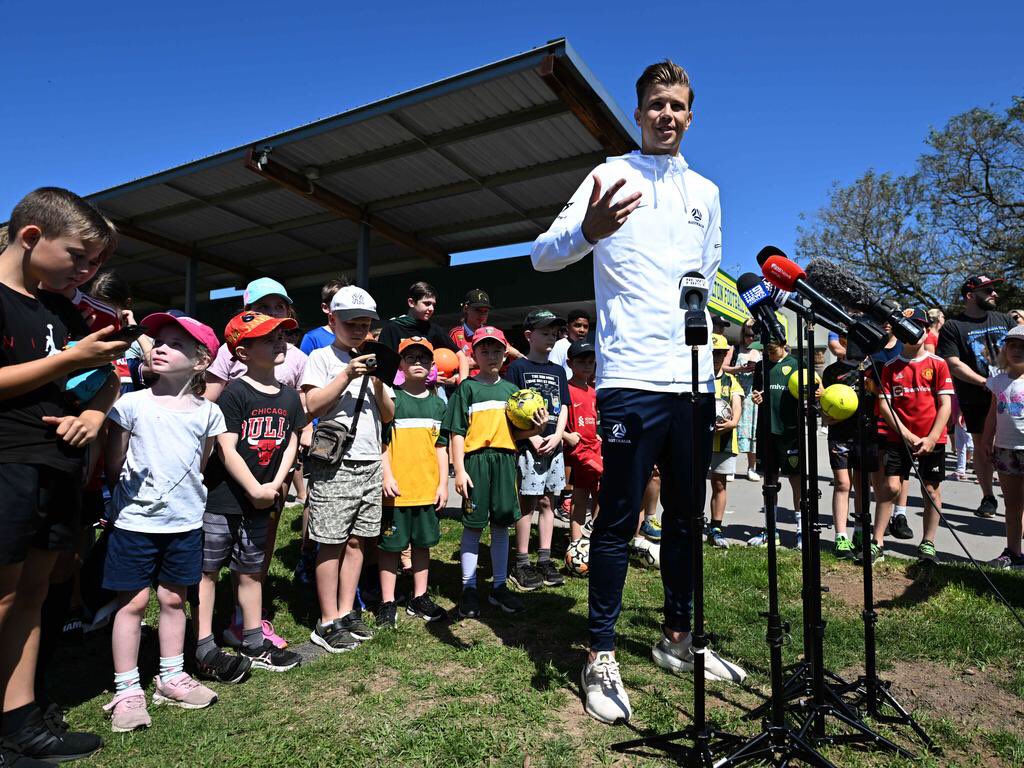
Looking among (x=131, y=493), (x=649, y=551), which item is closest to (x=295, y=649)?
(x=131, y=493)

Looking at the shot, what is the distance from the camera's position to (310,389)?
4125mm

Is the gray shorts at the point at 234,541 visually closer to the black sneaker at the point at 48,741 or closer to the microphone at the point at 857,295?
the black sneaker at the point at 48,741

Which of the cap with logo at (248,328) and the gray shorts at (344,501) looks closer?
the cap with logo at (248,328)

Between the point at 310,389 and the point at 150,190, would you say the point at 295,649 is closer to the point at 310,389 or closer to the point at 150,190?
the point at 310,389

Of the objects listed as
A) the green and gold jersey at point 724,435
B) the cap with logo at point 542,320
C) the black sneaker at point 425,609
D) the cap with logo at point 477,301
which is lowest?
the black sneaker at point 425,609

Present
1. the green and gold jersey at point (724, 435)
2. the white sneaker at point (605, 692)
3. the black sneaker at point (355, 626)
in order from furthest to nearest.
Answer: the green and gold jersey at point (724, 435) → the black sneaker at point (355, 626) → the white sneaker at point (605, 692)

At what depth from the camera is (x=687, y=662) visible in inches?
130

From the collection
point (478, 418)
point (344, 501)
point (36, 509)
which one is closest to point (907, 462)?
point (478, 418)

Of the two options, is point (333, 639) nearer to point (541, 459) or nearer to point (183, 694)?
point (183, 694)

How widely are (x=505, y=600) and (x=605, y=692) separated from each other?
164 centimetres

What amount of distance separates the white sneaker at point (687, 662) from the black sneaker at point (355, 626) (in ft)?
5.75

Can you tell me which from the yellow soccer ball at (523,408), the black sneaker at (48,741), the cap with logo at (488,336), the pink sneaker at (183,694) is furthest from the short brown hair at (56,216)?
the yellow soccer ball at (523,408)

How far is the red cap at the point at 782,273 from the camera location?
261 cm

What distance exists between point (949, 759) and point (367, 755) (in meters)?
2.38
